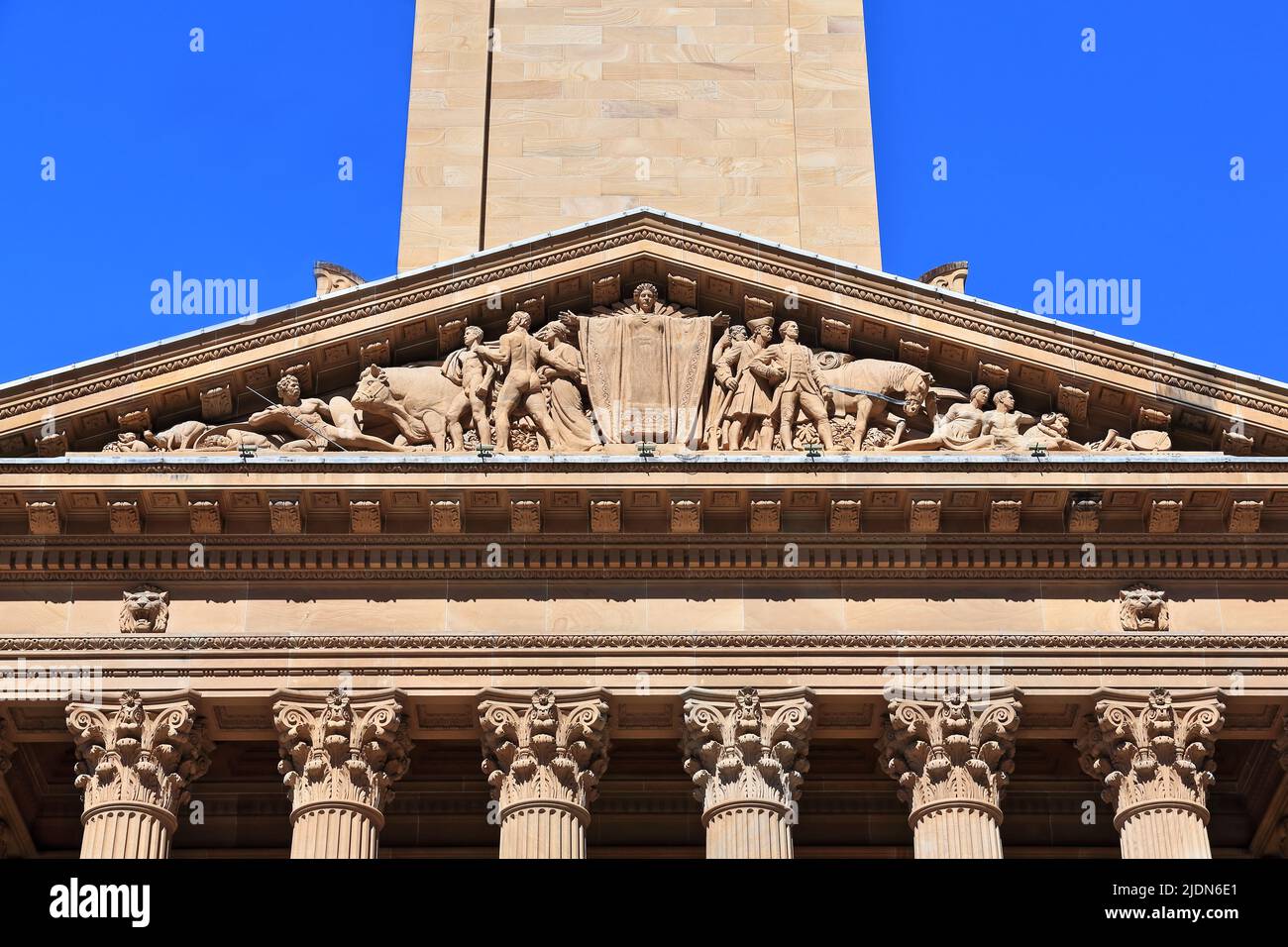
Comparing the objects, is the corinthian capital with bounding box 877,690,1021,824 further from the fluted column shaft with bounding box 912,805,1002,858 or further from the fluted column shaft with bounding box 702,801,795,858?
the fluted column shaft with bounding box 702,801,795,858

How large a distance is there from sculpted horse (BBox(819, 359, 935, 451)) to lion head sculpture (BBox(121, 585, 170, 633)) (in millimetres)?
10449

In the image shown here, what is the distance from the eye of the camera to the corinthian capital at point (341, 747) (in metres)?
34.1

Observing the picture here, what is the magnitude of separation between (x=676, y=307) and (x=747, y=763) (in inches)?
313

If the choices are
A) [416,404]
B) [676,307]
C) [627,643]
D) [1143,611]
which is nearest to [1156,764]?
[1143,611]

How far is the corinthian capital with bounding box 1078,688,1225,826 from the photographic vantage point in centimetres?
3409

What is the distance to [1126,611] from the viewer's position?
35.8 meters

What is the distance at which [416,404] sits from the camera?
121ft

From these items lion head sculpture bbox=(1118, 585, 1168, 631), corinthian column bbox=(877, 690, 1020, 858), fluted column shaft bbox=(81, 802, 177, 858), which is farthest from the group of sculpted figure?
fluted column shaft bbox=(81, 802, 177, 858)

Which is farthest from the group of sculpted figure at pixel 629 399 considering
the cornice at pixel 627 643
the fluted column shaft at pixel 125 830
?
the fluted column shaft at pixel 125 830

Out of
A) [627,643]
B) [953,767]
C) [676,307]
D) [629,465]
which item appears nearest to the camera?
[953,767]

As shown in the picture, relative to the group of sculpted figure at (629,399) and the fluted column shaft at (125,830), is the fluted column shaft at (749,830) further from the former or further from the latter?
the fluted column shaft at (125,830)

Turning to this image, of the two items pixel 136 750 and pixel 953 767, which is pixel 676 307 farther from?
pixel 136 750

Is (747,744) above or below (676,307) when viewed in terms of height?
below

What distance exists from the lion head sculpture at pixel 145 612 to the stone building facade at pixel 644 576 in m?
0.08
